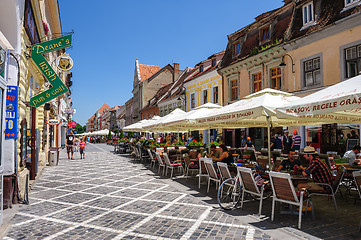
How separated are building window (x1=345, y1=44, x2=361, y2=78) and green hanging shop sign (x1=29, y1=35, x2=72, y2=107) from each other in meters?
12.7

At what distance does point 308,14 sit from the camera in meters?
15.8

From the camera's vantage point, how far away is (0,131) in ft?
15.1

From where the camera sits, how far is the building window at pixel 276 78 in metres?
17.9

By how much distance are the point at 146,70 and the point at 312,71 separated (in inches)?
1719

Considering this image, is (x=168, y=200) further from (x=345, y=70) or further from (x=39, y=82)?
(x=345, y=70)

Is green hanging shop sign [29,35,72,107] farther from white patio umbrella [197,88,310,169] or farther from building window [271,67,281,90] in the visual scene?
building window [271,67,281,90]

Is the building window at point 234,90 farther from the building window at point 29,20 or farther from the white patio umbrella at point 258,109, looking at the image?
the building window at point 29,20

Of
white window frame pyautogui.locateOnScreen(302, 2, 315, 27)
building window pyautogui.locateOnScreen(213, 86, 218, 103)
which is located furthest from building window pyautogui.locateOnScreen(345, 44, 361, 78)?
building window pyautogui.locateOnScreen(213, 86, 218, 103)

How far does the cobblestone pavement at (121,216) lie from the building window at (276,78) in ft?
39.9

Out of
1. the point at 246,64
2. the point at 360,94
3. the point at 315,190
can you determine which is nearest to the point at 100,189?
the point at 315,190

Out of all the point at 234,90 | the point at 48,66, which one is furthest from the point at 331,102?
the point at 234,90

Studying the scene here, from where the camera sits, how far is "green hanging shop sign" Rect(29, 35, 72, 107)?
802 cm

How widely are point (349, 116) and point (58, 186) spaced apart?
9035mm

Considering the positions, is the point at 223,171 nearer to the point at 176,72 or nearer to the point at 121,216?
the point at 121,216
